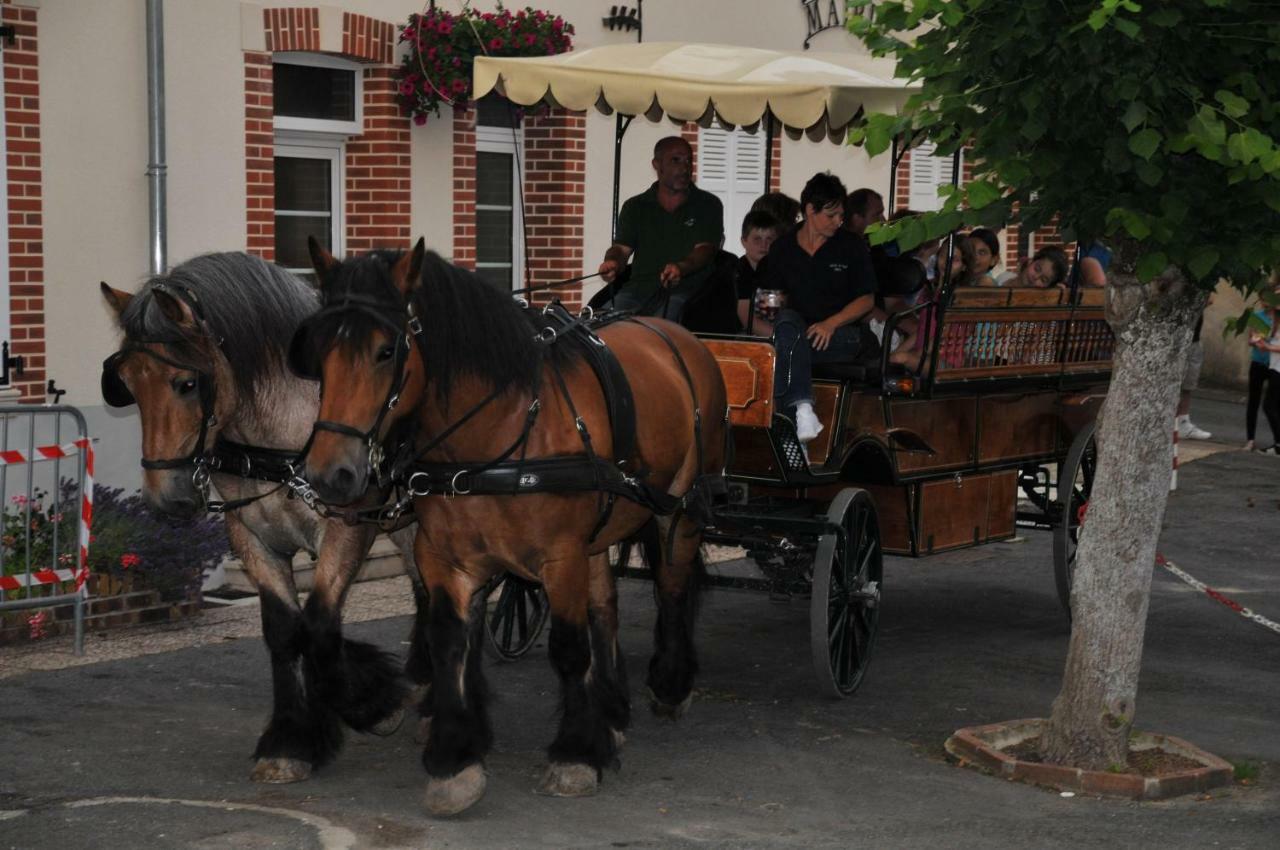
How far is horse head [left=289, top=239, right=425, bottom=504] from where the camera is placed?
577cm

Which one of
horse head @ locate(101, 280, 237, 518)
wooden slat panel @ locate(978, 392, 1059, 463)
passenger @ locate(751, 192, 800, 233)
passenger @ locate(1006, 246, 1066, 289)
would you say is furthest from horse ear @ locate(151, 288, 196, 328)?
passenger @ locate(1006, 246, 1066, 289)

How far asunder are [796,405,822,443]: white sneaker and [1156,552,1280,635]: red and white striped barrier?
2969 millimetres

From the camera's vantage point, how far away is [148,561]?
9516 millimetres

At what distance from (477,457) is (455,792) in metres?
1.13

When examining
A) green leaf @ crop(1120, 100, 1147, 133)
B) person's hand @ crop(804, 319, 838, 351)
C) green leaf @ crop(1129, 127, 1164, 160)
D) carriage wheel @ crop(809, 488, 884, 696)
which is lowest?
carriage wheel @ crop(809, 488, 884, 696)

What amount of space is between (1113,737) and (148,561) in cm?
504

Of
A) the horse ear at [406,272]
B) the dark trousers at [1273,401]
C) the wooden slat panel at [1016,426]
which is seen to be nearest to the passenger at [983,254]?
the wooden slat panel at [1016,426]

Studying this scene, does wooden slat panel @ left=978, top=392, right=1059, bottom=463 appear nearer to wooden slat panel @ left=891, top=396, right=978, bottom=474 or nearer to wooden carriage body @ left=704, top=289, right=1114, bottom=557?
wooden carriage body @ left=704, top=289, right=1114, bottom=557

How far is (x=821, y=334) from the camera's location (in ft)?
27.6

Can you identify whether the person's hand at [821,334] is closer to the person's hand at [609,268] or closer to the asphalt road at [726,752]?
the person's hand at [609,268]

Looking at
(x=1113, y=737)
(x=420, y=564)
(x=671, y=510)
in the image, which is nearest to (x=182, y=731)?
(x=420, y=564)

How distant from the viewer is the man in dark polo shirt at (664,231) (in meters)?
9.20

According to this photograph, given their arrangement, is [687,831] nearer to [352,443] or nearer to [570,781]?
[570,781]

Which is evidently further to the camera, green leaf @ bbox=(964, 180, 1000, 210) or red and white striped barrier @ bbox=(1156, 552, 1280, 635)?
red and white striped barrier @ bbox=(1156, 552, 1280, 635)
